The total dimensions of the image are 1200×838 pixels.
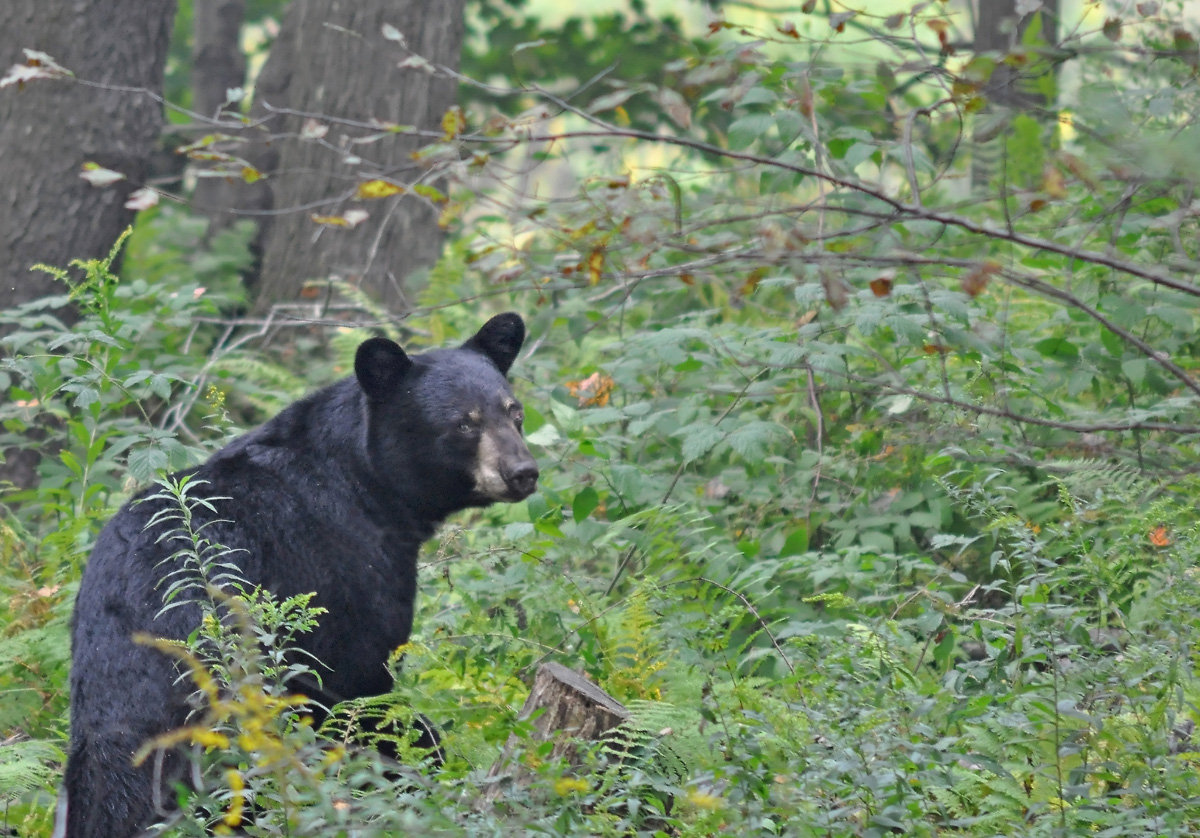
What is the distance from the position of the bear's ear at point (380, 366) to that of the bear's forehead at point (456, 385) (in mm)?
105

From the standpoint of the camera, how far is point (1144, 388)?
520 cm

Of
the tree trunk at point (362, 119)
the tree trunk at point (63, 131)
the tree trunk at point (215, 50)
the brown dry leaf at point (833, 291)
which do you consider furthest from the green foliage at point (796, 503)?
the tree trunk at point (215, 50)

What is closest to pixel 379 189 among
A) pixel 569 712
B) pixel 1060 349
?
pixel 569 712

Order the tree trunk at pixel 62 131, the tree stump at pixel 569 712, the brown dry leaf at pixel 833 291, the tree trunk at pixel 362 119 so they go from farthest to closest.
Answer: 1. the tree trunk at pixel 362 119
2. the tree trunk at pixel 62 131
3. the tree stump at pixel 569 712
4. the brown dry leaf at pixel 833 291

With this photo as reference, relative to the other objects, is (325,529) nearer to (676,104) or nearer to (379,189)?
(379,189)

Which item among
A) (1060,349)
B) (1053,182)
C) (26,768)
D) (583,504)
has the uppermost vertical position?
(1053,182)

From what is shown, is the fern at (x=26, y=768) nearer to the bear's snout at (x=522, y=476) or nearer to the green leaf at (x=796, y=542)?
the bear's snout at (x=522, y=476)

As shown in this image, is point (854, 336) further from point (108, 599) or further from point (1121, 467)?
point (108, 599)

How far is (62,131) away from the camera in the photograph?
7465mm

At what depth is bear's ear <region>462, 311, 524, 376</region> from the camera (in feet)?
16.8

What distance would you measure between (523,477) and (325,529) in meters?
0.79

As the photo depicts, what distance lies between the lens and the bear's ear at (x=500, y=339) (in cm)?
511

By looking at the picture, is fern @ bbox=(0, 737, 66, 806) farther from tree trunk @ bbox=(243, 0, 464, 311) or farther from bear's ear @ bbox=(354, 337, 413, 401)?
tree trunk @ bbox=(243, 0, 464, 311)

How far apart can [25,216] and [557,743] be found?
5952 mm
